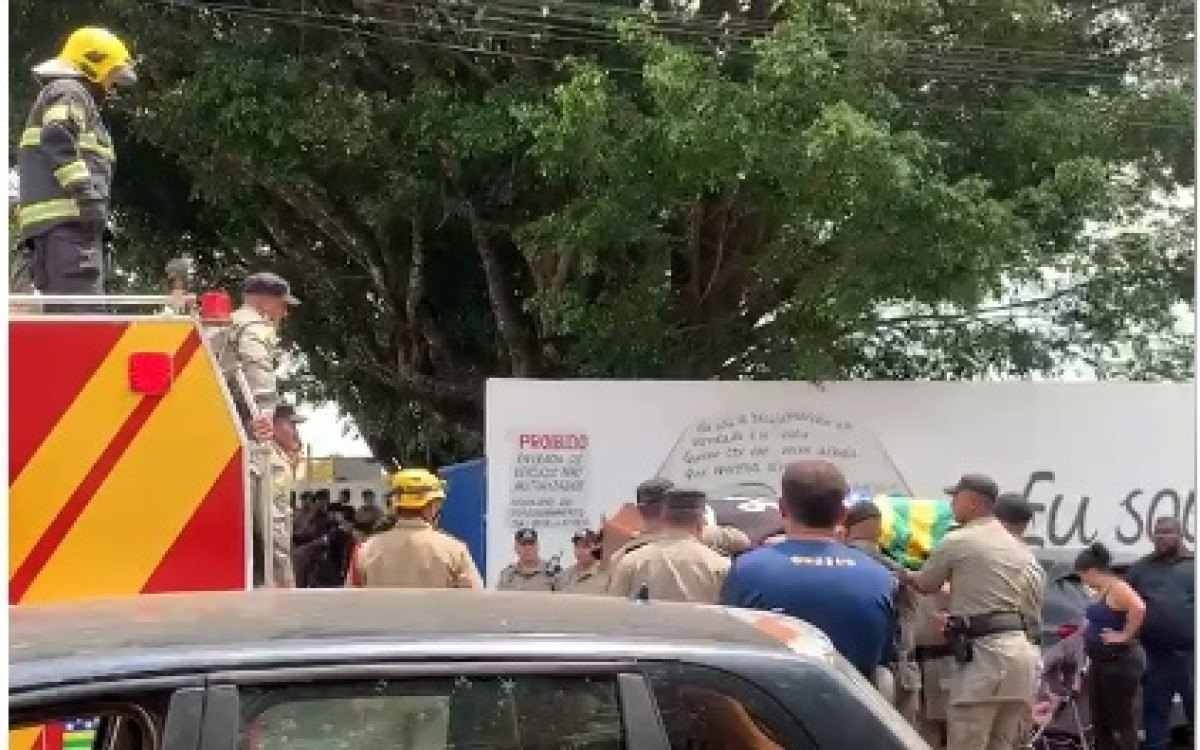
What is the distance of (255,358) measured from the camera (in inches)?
193

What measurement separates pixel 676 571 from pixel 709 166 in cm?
741

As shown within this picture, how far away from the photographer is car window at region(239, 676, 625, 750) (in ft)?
8.59

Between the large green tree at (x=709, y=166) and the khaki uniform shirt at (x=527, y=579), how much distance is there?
3947 mm

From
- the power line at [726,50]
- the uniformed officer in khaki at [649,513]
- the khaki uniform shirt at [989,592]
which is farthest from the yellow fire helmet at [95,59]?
the power line at [726,50]

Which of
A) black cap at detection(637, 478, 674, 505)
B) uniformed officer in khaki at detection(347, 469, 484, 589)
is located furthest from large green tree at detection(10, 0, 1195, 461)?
uniformed officer in khaki at detection(347, 469, 484, 589)

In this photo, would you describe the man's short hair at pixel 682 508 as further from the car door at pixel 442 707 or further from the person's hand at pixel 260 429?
the car door at pixel 442 707

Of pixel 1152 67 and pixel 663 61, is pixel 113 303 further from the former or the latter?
pixel 1152 67

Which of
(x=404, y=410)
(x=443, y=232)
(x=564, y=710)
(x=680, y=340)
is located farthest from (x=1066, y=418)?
(x=564, y=710)

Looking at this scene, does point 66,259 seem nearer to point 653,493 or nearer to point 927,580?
point 653,493

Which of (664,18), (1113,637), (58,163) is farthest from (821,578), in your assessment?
(664,18)

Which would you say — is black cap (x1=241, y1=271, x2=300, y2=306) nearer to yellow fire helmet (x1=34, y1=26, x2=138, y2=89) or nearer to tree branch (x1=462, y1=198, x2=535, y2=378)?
yellow fire helmet (x1=34, y1=26, x2=138, y2=89)

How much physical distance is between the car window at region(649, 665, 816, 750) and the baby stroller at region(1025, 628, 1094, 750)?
6674 mm

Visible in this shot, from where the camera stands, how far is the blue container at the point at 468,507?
13.7m

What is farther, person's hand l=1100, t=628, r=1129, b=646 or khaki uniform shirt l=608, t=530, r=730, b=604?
person's hand l=1100, t=628, r=1129, b=646
